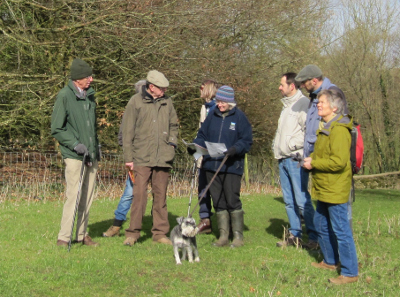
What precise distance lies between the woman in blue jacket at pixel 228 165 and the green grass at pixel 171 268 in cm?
35

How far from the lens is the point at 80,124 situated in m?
6.31

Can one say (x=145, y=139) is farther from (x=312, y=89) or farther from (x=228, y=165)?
(x=312, y=89)

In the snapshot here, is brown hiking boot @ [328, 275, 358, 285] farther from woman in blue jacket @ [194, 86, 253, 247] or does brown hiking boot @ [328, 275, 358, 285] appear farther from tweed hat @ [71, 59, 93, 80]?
tweed hat @ [71, 59, 93, 80]

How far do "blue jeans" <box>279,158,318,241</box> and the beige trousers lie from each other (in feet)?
8.53

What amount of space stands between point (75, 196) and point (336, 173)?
3.22m

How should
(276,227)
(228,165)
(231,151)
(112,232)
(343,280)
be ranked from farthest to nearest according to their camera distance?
(276,227) → (112,232) → (228,165) → (231,151) → (343,280)

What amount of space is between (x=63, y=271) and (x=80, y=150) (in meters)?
1.52

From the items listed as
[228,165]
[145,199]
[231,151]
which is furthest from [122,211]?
[231,151]

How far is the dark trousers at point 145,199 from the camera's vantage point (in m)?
6.78

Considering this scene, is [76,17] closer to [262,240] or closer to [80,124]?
[80,124]

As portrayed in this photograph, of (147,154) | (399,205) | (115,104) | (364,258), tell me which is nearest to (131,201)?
(147,154)

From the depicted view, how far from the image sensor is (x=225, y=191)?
6.89 meters

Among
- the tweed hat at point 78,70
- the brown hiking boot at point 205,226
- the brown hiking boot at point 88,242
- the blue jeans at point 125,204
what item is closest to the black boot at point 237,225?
the brown hiking boot at point 205,226

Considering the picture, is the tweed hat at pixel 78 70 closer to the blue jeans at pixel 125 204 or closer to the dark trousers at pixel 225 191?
the blue jeans at pixel 125 204
